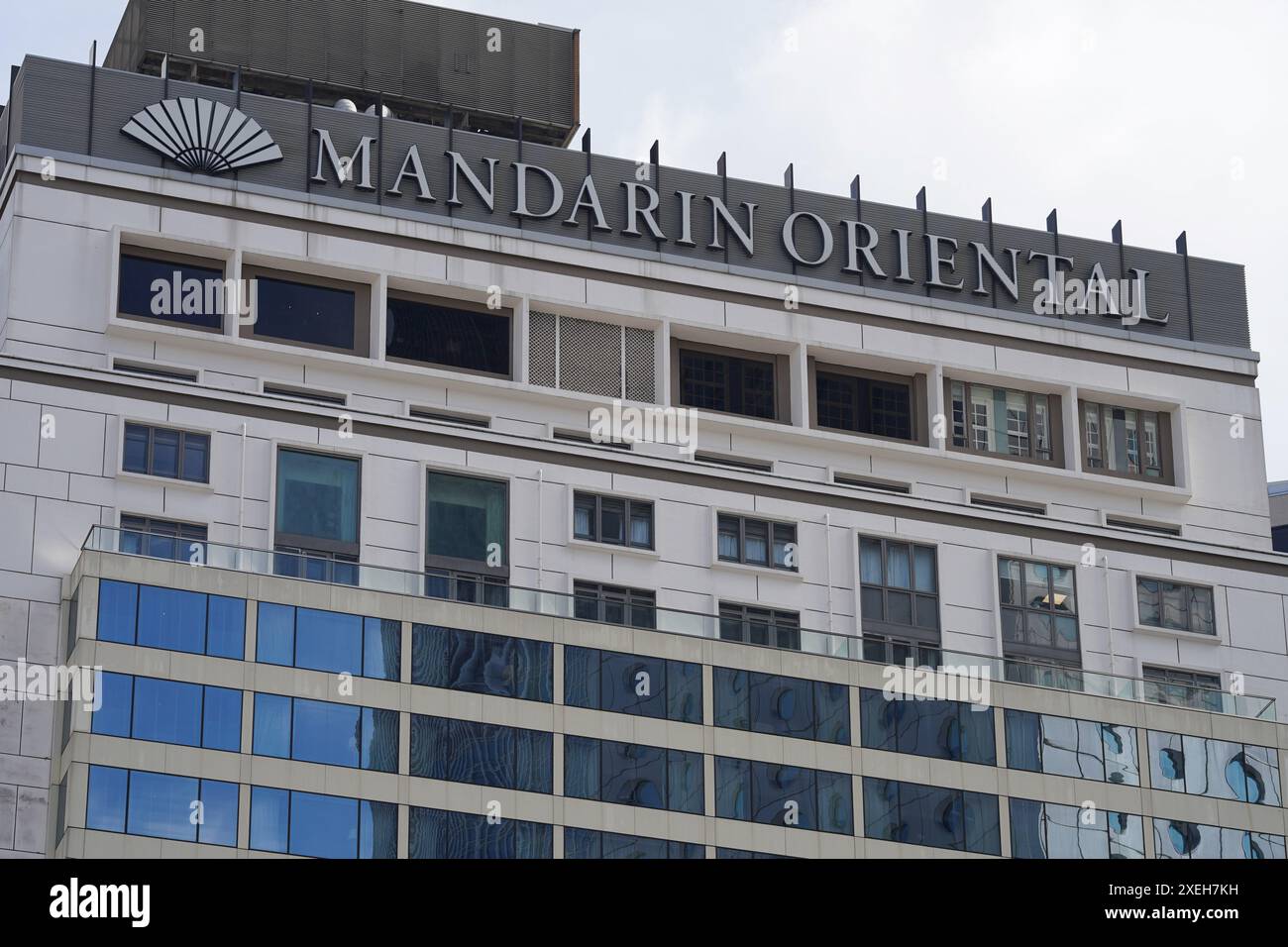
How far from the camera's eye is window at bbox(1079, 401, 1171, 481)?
89.7 metres

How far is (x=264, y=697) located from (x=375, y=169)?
20.4 meters

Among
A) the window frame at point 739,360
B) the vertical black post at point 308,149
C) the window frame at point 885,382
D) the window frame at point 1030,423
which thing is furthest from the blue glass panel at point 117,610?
the window frame at point 1030,423

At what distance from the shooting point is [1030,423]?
89062mm

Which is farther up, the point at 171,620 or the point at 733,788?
the point at 171,620

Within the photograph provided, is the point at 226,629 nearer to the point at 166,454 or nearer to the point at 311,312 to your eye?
the point at 166,454

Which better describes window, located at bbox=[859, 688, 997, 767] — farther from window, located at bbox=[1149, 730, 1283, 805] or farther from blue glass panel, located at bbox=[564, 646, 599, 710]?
blue glass panel, located at bbox=[564, 646, 599, 710]

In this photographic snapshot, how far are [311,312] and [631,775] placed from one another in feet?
60.6

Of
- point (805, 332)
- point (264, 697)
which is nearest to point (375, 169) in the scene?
point (805, 332)

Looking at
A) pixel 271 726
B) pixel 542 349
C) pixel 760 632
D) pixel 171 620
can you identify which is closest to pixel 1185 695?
pixel 760 632

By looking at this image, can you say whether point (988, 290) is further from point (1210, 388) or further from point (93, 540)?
point (93, 540)

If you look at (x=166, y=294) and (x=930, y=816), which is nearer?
(x=930, y=816)

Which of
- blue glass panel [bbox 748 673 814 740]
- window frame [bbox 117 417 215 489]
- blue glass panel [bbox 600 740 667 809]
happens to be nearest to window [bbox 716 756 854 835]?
blue glass panel [bbox 748 673 814 740]

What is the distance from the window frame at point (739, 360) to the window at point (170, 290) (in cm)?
1506

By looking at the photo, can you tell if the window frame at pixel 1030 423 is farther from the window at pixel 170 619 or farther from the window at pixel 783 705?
the window at pixel 170 619
